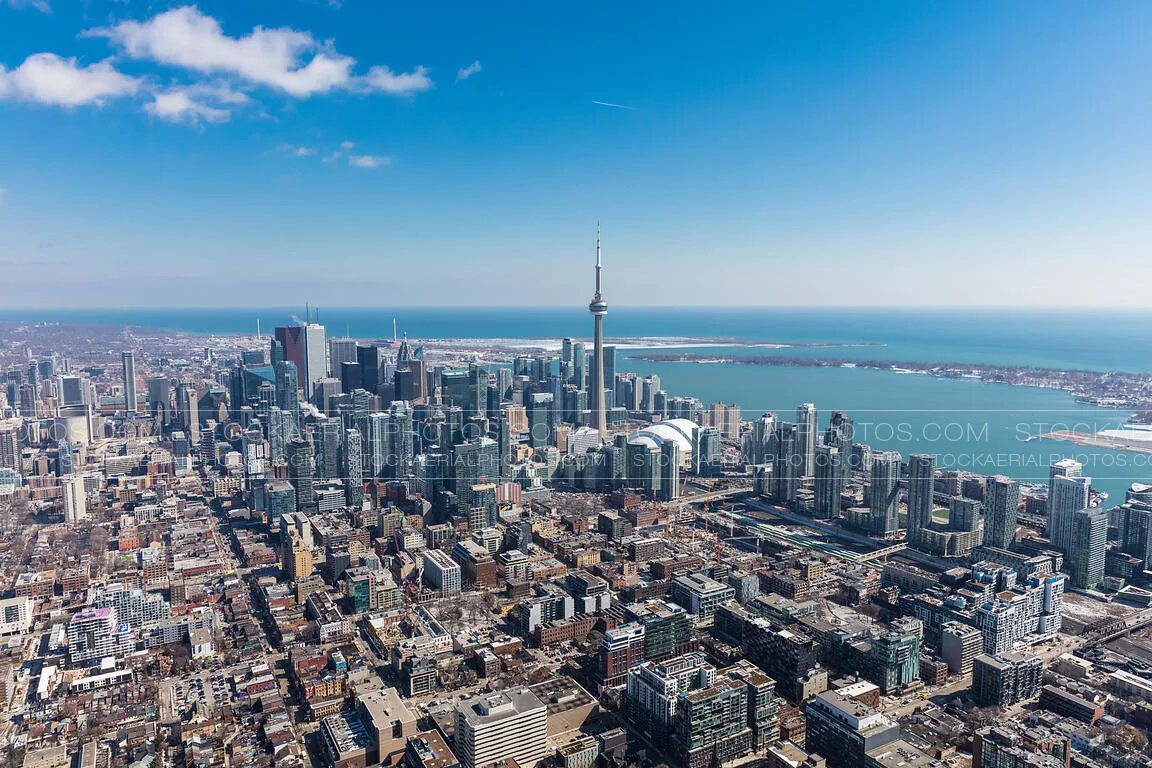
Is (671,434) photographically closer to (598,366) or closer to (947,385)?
(598,366)

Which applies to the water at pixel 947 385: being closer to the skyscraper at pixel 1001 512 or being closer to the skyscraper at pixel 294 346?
the skyscraper at pixel 1001 512

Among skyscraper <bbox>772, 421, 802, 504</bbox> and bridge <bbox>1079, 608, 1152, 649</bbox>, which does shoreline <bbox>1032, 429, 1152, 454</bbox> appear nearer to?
skyscraper <bbox>772, 421, 802, 504</bbox>

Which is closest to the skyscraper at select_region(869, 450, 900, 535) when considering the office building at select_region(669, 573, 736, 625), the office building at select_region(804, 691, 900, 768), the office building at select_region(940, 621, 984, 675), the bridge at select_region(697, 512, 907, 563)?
the bridge at select_region(697, 512, 907, 563)

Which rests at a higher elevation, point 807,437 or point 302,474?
point 807,437

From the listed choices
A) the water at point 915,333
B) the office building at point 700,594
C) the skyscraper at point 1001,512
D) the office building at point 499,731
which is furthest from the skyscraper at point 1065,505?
the water at point 915,333

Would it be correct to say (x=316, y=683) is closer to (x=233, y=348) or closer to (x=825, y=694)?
(x=825, y=694)

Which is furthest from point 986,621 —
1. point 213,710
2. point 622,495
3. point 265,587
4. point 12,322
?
point 12,322

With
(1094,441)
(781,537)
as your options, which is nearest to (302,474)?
(781,537)
